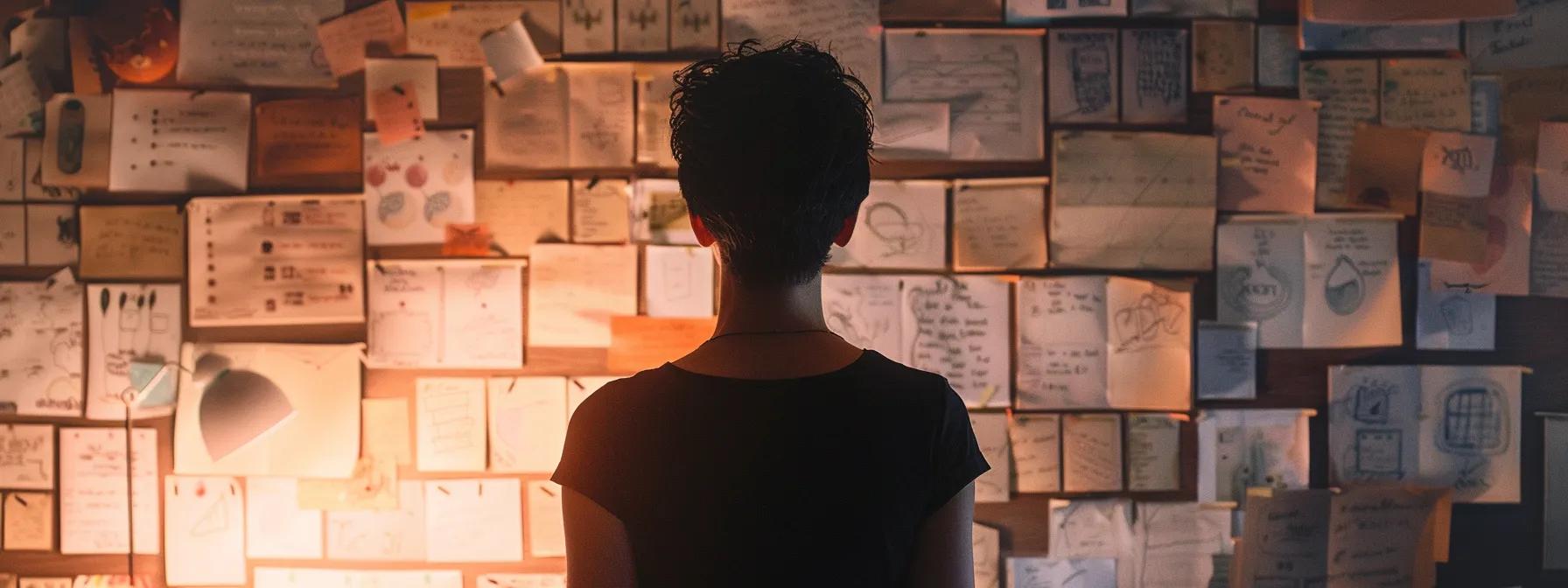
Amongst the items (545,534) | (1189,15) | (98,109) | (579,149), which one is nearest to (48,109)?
(98,109)

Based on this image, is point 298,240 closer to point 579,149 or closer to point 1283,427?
point 579,149

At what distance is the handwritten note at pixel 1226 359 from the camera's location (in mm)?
2080

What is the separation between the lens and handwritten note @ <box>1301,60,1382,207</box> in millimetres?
2088

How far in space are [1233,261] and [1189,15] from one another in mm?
560

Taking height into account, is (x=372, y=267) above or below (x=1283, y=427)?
above

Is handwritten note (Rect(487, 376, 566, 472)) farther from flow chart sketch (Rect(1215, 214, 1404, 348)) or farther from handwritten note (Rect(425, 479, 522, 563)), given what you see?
flow chart sketch (Rect(1215, 214, 1404, 348))

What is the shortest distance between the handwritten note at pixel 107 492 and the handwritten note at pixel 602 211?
1.10 m

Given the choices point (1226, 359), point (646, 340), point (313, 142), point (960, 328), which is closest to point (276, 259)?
point (313, 142)

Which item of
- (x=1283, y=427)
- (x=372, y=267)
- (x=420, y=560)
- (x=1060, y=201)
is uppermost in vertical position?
(x=1060, y=201)

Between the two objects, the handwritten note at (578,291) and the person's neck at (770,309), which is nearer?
the person's neck at (770,309)

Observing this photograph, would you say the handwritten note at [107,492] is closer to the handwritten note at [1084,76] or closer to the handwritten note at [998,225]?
the handwritten note at [998,225]

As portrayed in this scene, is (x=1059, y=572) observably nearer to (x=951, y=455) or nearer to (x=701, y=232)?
(x=951, y=455)

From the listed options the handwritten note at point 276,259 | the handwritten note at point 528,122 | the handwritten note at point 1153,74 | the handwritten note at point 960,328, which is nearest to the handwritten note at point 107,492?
the handwritten note at point 276,259

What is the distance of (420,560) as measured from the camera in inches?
82.3
